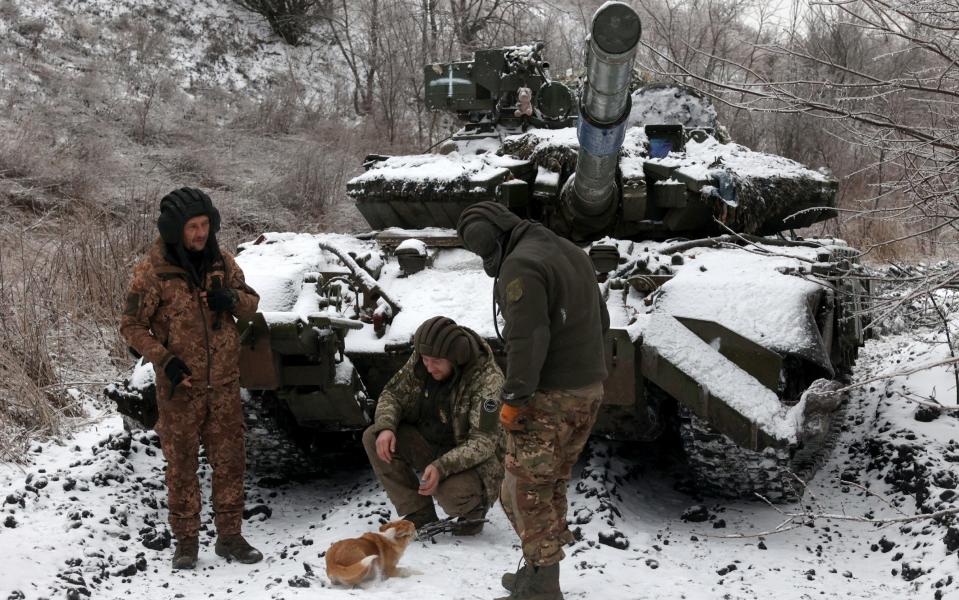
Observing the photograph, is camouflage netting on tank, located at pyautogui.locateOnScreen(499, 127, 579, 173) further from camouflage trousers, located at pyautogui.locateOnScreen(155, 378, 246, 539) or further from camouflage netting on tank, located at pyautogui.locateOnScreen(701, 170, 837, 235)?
camouflage trousers, located at pyautogui.locateOnScreen(155, 378, 246, 539)

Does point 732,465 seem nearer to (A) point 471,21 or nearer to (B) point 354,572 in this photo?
(B) point 354,572

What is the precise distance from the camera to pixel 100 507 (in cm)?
476

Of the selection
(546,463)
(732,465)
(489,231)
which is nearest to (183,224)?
(489,231)

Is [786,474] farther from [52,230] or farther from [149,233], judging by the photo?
[52,230]

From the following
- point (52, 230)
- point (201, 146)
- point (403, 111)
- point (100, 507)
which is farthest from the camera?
point (403, 111)

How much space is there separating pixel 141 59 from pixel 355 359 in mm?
13735

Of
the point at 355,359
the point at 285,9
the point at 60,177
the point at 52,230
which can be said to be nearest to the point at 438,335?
the point at 355,359

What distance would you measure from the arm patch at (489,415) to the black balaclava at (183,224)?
4.45 ft

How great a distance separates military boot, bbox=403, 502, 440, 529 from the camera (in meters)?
4.58

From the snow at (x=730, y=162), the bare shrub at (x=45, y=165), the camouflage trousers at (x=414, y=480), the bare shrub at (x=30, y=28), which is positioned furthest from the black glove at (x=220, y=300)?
the bare shrub at (x=30, y=28)

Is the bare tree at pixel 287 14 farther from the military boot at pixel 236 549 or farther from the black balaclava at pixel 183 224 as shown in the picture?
the military boot at pixel 236 549

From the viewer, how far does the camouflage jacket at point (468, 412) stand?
14.3 ft

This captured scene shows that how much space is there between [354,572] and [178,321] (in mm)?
1309

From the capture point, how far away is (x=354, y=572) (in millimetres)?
3801
